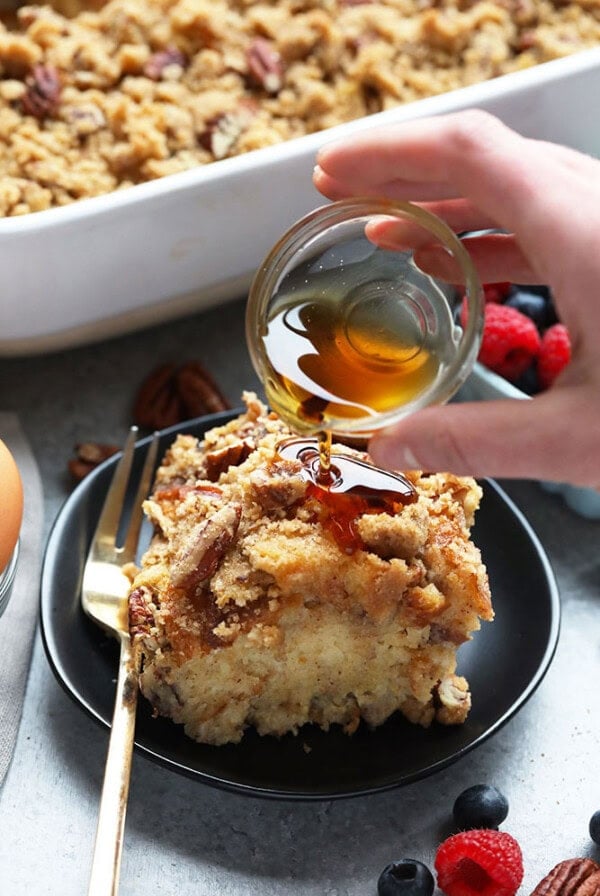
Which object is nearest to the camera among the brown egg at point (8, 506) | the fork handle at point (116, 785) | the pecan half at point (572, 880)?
the fork handle at point (116, 785)

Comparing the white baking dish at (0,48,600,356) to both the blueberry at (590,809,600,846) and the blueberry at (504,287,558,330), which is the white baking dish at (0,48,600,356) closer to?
the blueberry at (504,287,558,330)

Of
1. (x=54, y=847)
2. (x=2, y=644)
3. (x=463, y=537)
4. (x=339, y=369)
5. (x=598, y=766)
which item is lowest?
(x=598, y=766)

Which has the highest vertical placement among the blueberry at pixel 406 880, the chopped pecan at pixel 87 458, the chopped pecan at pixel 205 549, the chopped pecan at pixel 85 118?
the chopped pecan at pixel 85 118

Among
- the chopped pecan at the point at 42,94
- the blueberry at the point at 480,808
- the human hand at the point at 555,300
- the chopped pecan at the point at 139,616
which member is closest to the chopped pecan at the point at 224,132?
the chopped pecan at the point at 42,94

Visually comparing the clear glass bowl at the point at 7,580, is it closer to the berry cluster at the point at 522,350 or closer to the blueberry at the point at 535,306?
the berry cluster at the point at 522,350

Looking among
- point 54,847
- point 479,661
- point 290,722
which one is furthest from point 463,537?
point 54,847

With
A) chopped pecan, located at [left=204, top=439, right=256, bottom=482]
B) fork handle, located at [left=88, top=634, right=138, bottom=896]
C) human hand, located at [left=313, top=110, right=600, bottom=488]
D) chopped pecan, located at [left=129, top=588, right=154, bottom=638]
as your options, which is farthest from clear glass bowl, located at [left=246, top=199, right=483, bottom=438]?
fork handle, located at [left=88, top=634, right=138, bottom=896]

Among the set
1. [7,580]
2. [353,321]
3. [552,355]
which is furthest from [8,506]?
[552,355]

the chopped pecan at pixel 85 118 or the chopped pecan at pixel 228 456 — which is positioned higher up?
the chopped pecan at pixel 85 118

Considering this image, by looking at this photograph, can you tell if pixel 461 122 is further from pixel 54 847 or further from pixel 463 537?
pixel 54 847
